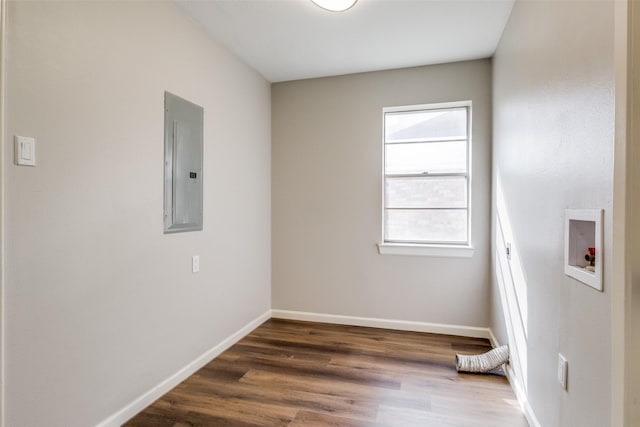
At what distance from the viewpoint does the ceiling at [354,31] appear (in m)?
2.30

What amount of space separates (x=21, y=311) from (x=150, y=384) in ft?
3.18

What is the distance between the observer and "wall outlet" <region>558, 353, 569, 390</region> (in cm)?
137

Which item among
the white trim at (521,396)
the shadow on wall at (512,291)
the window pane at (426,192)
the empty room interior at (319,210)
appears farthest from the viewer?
the window pane at (426,192)

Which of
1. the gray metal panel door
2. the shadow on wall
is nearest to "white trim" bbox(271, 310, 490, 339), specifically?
the shadow on wall

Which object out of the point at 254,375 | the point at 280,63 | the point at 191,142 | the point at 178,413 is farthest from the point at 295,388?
the point at 280,63

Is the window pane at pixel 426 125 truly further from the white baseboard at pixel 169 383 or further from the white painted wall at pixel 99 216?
the white baseboard at pixel 169 383

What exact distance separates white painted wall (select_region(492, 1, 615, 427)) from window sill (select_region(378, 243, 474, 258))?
32.8 inches

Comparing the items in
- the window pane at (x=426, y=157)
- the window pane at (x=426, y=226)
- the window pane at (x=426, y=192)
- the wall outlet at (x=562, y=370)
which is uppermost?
the window pane at (x=426, y=157)

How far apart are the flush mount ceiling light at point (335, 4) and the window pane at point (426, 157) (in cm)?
151

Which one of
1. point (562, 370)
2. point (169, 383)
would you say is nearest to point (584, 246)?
point (562, 370)

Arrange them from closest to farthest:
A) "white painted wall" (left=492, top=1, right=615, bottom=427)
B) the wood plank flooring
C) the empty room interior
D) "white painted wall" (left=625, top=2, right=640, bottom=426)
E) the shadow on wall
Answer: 1. "white painted wall" (left=625, top=2, right=640, bottom=426)
2. "white painted wall" (left=492, top=1, right=615, bottom=427)
3. the empty room interior
4. the wood plank flooring
5. the shadow on wall

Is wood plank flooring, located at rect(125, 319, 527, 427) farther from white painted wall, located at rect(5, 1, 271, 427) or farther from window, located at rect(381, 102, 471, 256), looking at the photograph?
window, located at rect(381, 102, 471, 256)

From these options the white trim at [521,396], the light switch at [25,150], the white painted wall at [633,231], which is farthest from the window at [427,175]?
the light switch at [25,150]

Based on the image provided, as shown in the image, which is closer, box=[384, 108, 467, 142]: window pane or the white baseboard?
the white baseboard
